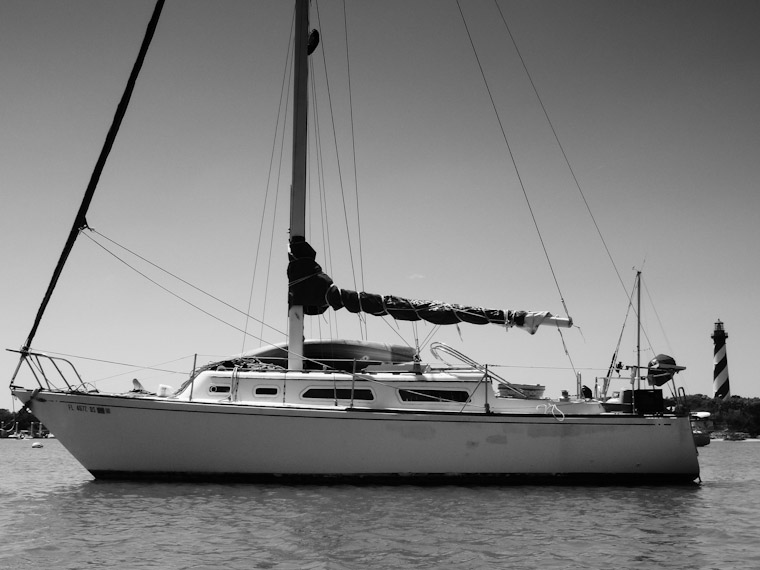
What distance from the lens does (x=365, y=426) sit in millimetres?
13016

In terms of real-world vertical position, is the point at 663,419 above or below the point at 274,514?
above

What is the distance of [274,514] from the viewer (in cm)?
993

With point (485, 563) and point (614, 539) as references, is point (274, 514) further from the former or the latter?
point (614, 539)

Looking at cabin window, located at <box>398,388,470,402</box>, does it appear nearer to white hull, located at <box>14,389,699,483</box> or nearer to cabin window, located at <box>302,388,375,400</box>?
cabin window, located at <box>302,388,375,400</box>

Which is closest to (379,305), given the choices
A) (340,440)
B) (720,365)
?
(340,440)

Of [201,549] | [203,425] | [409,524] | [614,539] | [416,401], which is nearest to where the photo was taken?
[201,549]

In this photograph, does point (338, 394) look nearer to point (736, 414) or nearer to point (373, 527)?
point (373, 527)

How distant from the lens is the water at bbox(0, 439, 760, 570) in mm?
7312

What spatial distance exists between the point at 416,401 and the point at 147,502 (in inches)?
227

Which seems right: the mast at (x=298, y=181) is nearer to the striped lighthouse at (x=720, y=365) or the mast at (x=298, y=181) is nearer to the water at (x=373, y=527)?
the water at (x=373, y=527)

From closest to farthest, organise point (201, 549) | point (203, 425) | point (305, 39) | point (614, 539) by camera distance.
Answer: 1. point (201, 549)
2. point (614, 539)
3. point (203, 425)
4. point (305, 39)

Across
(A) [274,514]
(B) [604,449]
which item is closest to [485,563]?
(A) [274,514]

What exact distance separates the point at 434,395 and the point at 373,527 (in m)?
Answer: 5.37

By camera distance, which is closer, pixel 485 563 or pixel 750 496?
pixel 485 563
